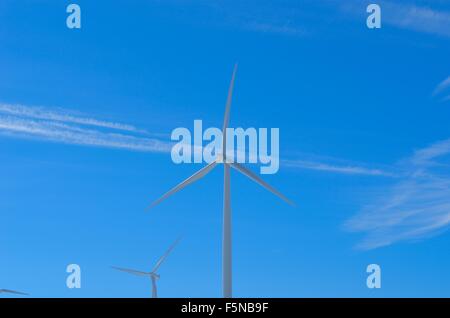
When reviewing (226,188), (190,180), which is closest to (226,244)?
(226,188)

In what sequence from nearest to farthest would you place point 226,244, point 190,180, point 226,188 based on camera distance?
point 226,244, point 226,188, point 190,180

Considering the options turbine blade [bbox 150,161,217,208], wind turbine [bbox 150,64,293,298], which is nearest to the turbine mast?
wind turbine [bbox 150,64,293,298]

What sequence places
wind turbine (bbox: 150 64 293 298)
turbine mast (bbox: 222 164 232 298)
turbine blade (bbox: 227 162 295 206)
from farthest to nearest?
turbine blade (bbox: 227 162 295 206), wind turbine (bbox: 150 64 293 298), turbine mast (bbox: 222 164 232 298)

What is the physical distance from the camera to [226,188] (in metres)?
50.9

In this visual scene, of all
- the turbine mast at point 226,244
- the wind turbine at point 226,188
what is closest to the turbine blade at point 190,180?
the wind turbine at point 226,188

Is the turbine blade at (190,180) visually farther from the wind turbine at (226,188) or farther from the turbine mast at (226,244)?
the turbine mast at (226,244)

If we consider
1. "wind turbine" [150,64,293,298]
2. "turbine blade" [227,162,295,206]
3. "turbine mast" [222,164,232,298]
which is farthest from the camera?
"turbine blade" [227,162,295,206]

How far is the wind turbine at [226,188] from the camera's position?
155 ft

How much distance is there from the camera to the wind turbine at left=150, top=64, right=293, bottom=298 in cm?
4719

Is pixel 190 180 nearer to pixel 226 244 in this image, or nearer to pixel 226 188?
pixel 226 188

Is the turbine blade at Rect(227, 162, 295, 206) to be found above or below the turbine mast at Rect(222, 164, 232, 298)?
above

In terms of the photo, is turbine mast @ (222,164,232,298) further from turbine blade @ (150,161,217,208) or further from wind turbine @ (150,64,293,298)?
turbine blade @ (150,161,217,208)
